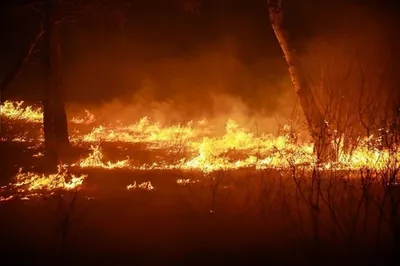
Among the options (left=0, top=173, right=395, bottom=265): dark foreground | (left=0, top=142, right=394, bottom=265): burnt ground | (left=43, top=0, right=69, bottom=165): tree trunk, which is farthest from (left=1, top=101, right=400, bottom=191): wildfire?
(left=0, top=173, right=395, bottom=265): dark foreground

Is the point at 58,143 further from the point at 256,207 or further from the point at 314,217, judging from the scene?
the point at 314,217

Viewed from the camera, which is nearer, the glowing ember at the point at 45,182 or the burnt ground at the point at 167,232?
the burnt ground at the point at 167,232

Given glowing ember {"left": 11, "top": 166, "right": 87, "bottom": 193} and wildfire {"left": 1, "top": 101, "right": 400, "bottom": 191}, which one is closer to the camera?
glowing ember {"left": 11, "top": 166, "right": 87, "bottom": 193}

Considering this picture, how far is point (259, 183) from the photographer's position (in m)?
8.90

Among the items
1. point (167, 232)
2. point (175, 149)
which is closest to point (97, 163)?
point (175, 149)

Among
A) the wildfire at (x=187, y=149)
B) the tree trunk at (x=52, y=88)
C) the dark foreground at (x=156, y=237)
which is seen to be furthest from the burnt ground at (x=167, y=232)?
the tree trunk at (x=52, y=88)

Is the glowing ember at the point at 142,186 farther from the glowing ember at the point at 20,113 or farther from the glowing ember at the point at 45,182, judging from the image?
the glowing ember at the point at 20,113

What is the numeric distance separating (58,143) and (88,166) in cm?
93

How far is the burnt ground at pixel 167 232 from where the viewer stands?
5320 millimetres

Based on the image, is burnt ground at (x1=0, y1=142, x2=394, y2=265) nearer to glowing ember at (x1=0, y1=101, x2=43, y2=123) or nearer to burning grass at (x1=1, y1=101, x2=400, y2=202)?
burning grass at (x1=1, y1=101, x2=400, y2=202)

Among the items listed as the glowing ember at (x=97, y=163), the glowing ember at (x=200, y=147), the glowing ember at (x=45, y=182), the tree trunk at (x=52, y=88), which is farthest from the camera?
the glowing ember at (x=97, y=163)

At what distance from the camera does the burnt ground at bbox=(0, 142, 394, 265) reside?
5320 mm

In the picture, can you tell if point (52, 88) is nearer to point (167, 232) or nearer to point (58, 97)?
point (58, 97)

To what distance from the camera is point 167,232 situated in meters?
6.21
